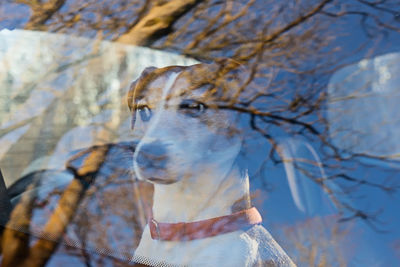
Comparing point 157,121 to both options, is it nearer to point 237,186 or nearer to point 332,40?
point 237,186

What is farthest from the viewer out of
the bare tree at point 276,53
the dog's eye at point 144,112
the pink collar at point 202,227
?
the dog's eye at point 144,112

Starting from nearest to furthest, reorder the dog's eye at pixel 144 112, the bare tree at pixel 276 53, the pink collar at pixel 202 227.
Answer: the bare tree at pixel 276 53 → the pink collar at pixel 202 227 → the dog's eye at pixel 144 112

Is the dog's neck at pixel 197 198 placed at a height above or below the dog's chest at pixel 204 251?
above

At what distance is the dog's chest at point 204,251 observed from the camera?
43.1 inches

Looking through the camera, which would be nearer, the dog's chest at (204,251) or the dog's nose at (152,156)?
the dog's chest at (204,251)

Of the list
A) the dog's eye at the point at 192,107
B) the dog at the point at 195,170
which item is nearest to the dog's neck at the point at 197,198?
the dog at the point at 195,170

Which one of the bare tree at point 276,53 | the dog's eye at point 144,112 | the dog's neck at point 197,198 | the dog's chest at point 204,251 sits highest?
the bare tree at point 276,53

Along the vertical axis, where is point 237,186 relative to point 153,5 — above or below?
below

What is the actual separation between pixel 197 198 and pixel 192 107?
259 mm

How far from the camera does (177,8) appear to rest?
125cm

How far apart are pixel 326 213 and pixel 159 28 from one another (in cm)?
71

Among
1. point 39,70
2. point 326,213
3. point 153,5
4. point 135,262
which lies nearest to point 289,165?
point 326,213

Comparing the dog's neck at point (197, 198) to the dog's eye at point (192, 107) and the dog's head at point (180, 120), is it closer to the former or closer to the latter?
the dog's head at point (180, 120)

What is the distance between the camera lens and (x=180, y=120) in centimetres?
123
